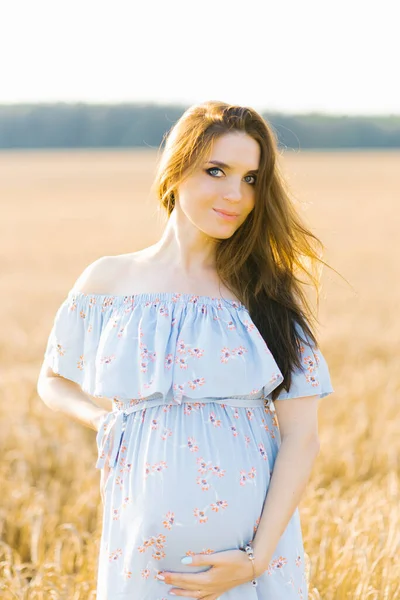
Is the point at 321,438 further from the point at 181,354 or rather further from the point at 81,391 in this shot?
the point at 181,354

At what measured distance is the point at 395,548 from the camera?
2.59m

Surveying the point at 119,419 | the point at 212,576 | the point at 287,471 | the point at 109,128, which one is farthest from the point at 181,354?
the point at 109,128

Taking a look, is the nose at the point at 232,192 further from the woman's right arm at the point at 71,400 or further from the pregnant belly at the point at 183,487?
the woman's right arm at the point at 71,400

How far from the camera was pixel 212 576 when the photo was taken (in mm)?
1778

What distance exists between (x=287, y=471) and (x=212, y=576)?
260 millimetres

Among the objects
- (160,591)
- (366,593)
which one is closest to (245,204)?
(160,591)

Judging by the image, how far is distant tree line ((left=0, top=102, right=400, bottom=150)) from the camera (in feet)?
139

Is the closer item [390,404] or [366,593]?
[366,593]

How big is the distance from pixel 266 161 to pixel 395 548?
50.4 inches

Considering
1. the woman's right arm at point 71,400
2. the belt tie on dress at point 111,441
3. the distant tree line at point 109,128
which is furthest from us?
the distant tree line at point 109,128

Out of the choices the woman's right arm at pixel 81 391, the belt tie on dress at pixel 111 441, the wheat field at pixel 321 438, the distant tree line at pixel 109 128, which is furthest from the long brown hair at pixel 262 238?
the distant tree line at pixel 109 128

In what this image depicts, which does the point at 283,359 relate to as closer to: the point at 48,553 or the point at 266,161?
the point at 266,161

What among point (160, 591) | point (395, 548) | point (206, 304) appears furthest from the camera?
point (395, 548)

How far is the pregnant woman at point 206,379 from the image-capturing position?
181 cm
